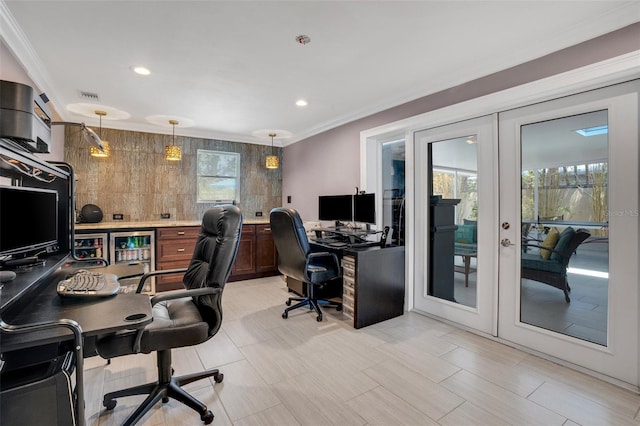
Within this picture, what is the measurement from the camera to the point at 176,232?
4238 millimetres

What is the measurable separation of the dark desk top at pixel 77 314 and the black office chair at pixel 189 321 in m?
0.24

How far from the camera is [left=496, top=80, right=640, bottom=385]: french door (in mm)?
2031

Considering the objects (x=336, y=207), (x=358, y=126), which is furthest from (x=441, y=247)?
(x=358, y=126)

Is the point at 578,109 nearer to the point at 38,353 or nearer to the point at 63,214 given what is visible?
the point at 38,353

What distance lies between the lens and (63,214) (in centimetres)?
230

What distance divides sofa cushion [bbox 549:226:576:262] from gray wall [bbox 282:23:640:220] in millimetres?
1215

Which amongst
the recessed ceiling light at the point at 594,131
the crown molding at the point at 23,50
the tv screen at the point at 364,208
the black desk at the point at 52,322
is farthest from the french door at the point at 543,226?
the crown molding at the point at 23,50

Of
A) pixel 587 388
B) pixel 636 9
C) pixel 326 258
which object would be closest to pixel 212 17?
pixel 326 258

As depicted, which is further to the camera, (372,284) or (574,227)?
(372,284)

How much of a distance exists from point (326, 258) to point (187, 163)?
3.07 metres

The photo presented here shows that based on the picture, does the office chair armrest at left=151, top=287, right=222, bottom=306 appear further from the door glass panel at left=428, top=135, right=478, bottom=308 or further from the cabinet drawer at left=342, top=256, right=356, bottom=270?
the door glass panel at left=428, top=135, right=478, bottom=308

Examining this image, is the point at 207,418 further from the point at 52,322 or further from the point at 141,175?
the point at 141,175

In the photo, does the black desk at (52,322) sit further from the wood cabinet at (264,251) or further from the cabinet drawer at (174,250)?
the wood cabinet at (264,251)

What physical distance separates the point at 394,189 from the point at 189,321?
9.38 feet
